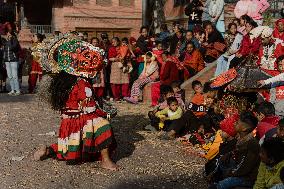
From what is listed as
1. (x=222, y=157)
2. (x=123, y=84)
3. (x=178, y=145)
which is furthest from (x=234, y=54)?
(x=222, y=157)

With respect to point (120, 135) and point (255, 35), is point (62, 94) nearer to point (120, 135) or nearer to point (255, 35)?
point (120, 135)

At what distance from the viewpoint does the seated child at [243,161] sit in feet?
16.8

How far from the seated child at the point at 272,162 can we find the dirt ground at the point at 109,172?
1448 mm

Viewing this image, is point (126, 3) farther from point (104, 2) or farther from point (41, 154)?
point (41, 154)

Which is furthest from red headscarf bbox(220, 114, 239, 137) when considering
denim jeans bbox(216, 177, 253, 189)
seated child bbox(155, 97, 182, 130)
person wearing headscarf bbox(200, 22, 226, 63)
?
person wearing headscarf bbox(200, 22, 226, 63)

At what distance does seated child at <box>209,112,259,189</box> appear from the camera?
16.8 ft

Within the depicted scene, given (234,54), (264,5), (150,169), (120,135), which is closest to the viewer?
(150,169)

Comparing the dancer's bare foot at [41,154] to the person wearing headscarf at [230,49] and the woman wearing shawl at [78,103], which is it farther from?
the person wearing headscarf at [230,49]

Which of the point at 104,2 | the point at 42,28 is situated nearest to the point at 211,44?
the point at 104,2

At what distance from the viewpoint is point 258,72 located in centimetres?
803

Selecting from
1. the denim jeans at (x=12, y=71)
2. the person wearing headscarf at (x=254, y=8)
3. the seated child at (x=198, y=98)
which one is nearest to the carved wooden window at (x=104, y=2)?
the denim jeans at (x=12, y=71)

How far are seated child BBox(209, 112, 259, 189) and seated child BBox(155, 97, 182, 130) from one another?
3.62 m

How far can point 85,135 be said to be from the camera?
21.9 ft

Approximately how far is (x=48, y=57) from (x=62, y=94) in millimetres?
535
